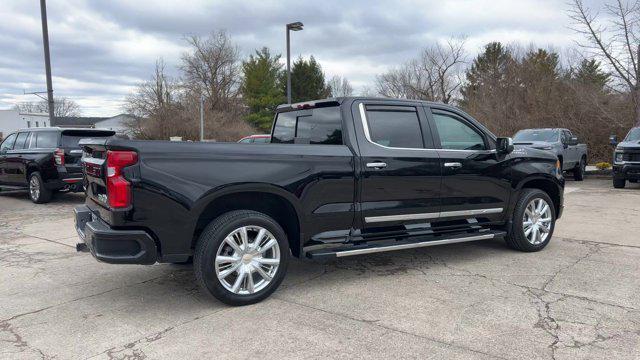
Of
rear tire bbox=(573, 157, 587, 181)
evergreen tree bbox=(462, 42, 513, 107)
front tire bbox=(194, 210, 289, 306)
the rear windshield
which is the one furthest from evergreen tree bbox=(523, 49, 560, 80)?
front tire bbox=(194, 210, 289, 306)

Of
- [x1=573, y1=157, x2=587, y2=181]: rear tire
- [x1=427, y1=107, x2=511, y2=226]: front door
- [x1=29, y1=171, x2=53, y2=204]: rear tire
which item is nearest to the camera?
[x1=427, y1=107, x2=511, y2=226]: front door

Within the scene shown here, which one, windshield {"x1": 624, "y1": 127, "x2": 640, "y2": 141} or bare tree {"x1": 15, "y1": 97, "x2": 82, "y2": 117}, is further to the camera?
bare tree {"x1": 15, "y1": 97, "x2": 82, "y2": 117}

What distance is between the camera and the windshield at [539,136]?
1538 cm

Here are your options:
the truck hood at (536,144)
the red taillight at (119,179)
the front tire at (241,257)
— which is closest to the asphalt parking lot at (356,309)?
the front tire at (241,257)

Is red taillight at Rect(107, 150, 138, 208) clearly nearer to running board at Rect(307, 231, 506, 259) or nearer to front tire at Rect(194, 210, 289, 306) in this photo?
front tire at Rect(194, 210, 289, 306)

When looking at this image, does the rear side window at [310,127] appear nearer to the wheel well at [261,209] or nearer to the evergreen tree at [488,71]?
the wheel well at [261,209]

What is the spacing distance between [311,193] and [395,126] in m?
1.29

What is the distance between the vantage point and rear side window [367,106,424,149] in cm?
500

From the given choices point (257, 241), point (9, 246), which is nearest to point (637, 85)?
point (257, 241)

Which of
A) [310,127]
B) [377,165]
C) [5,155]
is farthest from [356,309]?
[5,155]

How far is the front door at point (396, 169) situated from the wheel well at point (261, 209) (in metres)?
0.70

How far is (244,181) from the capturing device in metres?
4.15

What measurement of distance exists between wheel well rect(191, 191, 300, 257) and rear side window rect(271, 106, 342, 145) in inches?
34.6

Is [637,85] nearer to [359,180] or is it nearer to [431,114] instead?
[431,114]
